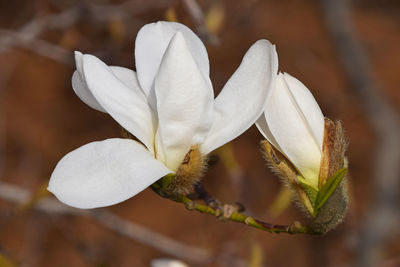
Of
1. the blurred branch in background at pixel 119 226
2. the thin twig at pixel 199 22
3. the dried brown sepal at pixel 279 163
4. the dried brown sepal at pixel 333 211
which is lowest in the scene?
the blurred branch in background at pixel 119 226

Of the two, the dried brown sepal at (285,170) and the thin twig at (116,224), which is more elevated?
the dried brown sepal at (285,170)

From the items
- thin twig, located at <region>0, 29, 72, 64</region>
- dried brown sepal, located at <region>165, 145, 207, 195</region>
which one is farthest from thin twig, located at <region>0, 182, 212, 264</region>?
dried brown sepal, located at <region>165, 145, 207, 195</region>

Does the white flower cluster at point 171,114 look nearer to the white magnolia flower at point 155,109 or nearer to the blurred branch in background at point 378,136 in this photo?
the white magnolia flower at point 155,109

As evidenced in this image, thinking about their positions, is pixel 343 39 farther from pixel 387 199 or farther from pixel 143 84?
pixel 143 84

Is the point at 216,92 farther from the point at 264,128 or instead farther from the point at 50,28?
the point at 264,128

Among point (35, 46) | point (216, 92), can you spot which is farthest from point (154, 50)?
point (216, 92)

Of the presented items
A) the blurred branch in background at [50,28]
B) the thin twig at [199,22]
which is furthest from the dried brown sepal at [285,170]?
the blurred branch in background at [50,28]

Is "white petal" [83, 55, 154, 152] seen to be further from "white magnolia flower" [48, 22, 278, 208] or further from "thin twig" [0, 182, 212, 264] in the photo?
"thin twig" [0, 182, 212, 264]
